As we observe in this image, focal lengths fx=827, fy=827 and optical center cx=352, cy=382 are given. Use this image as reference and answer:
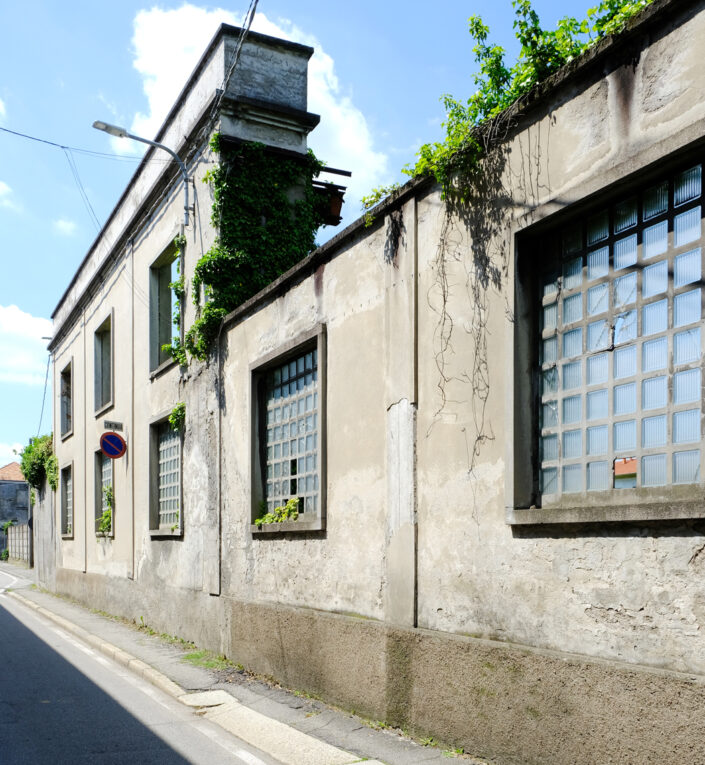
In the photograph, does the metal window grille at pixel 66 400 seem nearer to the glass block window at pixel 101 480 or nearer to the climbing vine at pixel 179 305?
the glass block window at pixel 101 480

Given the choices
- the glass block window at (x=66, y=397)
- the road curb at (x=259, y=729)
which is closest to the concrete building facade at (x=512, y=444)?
the road curb at (x=259, y=729)

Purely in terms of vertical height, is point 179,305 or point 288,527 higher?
point 179,305

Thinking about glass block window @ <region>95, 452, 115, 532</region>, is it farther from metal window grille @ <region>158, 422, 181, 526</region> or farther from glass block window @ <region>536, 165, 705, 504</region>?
glass block window @ <region>536, 165, 705, 504</region>

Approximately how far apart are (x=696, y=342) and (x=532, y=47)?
3.02 meters

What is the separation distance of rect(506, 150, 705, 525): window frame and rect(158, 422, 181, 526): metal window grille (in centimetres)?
814

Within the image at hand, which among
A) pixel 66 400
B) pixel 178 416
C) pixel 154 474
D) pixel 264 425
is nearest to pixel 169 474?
pixel 154 474

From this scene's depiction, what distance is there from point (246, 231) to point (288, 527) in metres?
4.89

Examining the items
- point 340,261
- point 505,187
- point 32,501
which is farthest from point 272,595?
point 32,501

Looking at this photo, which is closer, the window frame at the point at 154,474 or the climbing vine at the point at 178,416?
the climbing vine at the point at 178,416

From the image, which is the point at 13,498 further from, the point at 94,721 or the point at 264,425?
the point at 94,721

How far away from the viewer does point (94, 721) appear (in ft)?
23.8

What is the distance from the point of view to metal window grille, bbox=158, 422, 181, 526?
43.4ft

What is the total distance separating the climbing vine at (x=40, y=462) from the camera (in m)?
23.6

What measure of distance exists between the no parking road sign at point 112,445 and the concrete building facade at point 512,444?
5691 mm
